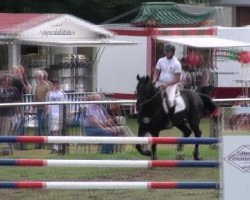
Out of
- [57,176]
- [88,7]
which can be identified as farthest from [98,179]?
[88,7]

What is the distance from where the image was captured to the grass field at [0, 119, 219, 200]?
14.3m

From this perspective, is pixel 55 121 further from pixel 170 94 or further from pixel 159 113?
pixel 170 94

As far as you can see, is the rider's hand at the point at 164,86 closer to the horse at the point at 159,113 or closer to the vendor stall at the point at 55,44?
the horse at the point at 159,113

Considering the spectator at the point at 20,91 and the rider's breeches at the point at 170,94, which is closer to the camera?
the rider's breeches at the point at 170,94

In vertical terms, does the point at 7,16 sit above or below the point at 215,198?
above

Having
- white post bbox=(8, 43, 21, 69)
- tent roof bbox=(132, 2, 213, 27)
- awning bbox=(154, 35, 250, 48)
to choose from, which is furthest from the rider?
tent roof bbox=(132, 2, 213, 27)

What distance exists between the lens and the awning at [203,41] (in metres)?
34.4

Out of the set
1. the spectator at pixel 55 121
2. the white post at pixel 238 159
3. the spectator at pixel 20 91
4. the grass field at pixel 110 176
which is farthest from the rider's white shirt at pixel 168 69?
the white post at pixel 238 159

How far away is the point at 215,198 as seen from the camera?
1393 cm

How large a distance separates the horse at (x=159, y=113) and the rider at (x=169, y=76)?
20cm

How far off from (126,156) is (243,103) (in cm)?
262

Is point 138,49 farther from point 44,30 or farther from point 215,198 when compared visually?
point 215,198

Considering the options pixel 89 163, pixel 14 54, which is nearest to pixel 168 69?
pixel 89 163

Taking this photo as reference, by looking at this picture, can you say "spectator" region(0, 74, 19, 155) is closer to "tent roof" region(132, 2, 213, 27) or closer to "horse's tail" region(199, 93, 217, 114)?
"horse's tail" region(199, 93, 217, 114)
